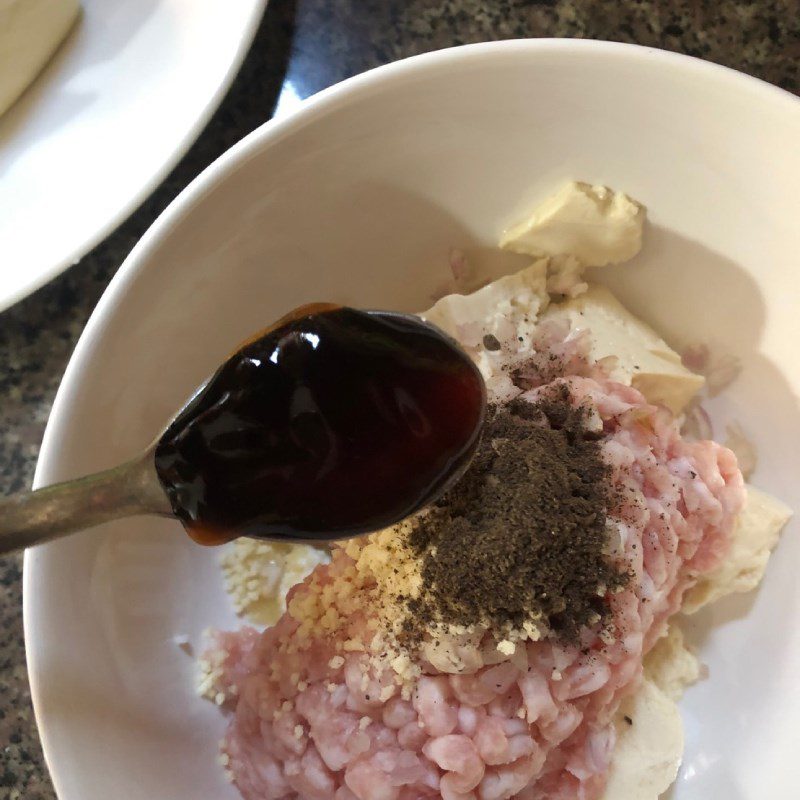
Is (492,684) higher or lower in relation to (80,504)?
lower

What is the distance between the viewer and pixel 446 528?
99cm

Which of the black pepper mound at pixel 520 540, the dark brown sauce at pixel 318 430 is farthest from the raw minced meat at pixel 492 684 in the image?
the dark brown sauce at pixel 318 430

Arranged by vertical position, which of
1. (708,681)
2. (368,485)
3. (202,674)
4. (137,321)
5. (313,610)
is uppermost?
(137,321)

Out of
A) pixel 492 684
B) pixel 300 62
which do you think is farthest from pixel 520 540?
pixel 300 62

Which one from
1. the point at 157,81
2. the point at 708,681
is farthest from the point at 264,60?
the point at 708,681

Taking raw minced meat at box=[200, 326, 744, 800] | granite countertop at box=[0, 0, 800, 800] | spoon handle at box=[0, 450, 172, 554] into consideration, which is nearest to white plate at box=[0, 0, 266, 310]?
granite countertop at box=[0, 0, 800, 800]

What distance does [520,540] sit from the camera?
93 centimetres

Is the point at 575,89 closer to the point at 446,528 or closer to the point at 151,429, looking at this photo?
the point at 446,528

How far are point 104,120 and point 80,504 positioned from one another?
2.72ft

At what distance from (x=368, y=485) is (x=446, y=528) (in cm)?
18

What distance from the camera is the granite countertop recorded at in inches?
49.2

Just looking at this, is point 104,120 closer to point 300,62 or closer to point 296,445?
point 300,62

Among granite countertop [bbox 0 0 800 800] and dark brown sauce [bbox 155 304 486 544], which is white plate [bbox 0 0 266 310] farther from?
dark brown sauce [bbox 155 304 486 544]

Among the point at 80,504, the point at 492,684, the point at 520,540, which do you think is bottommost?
the point at 492,684
